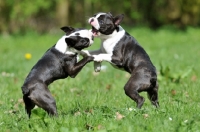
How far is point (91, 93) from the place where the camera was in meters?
7.71

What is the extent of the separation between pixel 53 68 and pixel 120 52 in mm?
935

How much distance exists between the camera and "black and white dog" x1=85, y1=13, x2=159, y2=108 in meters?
6.03

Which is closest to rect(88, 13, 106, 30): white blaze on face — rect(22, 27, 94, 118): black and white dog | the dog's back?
rect(22, 27, 94, 118): black and white dog

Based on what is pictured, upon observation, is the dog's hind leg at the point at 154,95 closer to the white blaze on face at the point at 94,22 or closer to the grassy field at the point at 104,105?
the grassy field at the point at 104,105

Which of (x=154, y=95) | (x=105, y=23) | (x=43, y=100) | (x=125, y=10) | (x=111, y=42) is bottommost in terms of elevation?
(x=125, y=10)

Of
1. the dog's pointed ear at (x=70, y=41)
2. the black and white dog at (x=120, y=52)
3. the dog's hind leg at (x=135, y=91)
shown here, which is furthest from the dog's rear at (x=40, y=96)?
the dog's hind leg at (x=135, y=91)

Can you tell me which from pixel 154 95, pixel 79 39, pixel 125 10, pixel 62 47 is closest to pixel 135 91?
pixel 154 95

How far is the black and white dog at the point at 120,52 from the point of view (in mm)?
6031

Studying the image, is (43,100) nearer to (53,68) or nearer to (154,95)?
(53,68)

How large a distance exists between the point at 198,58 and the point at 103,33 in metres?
6.28

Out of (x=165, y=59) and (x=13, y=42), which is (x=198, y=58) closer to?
(x=165, y=59)

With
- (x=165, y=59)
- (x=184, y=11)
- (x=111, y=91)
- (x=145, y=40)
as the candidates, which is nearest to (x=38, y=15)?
(x=184, y=11)

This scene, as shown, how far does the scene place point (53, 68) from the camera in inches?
231

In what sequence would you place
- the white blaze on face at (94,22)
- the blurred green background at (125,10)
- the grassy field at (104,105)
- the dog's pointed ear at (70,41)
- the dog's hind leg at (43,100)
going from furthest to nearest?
the blurred green background at (125,10) < the white blaze on face at (94,22) < the dog's pointed ear at (70,41) < the dog's hind leg at (43,100) < the grassy field at (104,105)
